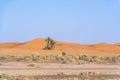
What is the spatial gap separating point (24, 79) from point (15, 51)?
53490 mm

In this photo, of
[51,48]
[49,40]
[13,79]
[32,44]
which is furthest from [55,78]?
[32,44]

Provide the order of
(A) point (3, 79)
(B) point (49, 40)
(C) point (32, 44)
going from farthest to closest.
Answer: (C) point (32, 44) → (B) point (49, 40) → (A) point (3, 79)

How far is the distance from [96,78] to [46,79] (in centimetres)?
339

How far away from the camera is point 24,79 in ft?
83.7

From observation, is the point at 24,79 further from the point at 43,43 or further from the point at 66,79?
the point at 43,43

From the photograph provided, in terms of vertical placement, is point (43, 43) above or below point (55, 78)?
above

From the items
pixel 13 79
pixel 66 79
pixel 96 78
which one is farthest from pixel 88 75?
pixel 13 79

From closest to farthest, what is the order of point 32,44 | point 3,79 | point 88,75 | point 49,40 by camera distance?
point 3,79 < point 88,75 < point 49,40 < point 32,44

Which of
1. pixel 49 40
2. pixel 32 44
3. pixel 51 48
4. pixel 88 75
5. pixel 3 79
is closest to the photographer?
pixel 3 79

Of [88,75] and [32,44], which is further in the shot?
[32,44]

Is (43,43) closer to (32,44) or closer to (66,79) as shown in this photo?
(32,44)

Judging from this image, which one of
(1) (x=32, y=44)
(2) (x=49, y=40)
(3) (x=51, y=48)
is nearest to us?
(2) (x=49, y=40)

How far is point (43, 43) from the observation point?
368 feet

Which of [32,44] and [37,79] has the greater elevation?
[32,44]
